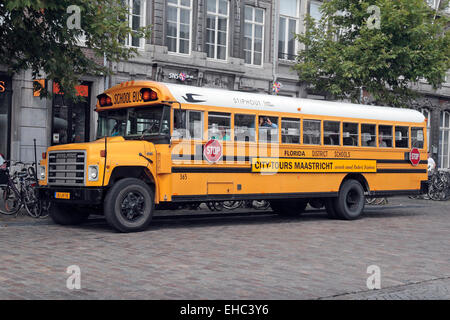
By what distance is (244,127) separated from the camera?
13.0 m

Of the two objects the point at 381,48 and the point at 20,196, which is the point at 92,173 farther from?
the point at 381,48

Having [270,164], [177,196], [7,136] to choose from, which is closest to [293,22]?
[7,136]

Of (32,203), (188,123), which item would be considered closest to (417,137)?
(188,123)

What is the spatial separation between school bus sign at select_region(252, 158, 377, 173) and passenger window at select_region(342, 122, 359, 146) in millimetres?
426

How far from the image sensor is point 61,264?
312 inches

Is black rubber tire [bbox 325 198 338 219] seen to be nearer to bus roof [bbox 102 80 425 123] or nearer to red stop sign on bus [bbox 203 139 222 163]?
→ bus roof [bbox 102 80 425 123]

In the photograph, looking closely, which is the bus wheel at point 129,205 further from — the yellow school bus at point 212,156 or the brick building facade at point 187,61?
the brick building facade at point 187,61

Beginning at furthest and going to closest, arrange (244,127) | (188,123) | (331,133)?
(331,133) < (244,127) < (188,123)

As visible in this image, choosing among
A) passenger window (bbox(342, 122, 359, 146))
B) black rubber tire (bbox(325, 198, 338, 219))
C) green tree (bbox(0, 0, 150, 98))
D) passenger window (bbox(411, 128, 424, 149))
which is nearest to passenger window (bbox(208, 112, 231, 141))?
green tree (bbox(0, 0, 150, 98))

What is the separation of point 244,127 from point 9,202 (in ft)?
16.6

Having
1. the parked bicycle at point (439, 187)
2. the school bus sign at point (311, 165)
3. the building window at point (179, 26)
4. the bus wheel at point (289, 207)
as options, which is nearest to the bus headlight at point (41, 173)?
the school bus sign at point (311, 165)

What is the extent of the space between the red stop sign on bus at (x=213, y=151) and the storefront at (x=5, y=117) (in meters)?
9.39

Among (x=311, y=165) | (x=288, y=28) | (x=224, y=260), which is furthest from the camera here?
(x=288, y=28)

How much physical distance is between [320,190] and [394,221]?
200 cm
